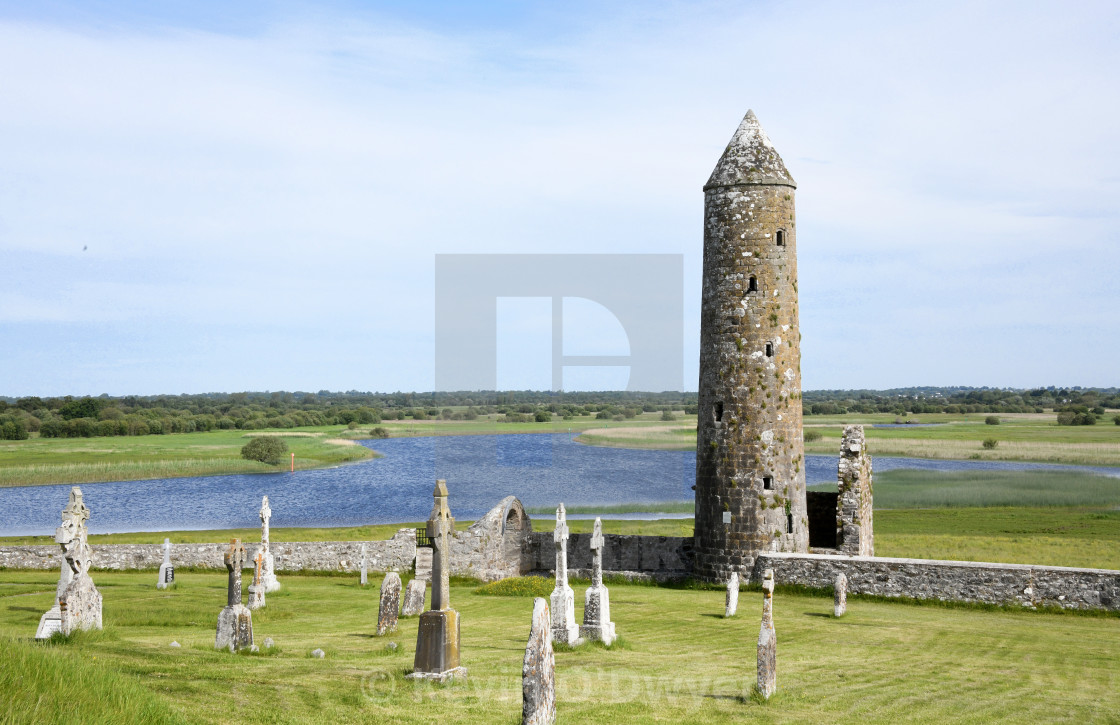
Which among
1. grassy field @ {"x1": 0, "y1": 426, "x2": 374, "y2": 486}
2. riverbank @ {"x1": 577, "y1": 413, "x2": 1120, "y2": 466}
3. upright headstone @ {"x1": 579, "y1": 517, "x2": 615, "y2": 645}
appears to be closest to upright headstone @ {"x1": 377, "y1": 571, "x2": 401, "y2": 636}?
upright headstone @ {"x1": 579, "y1": 517, "x2": 615, "y2": 645}

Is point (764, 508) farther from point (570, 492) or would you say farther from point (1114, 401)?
point (1114, 401)

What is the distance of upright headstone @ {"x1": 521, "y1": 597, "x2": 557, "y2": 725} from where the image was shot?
32.2 ft

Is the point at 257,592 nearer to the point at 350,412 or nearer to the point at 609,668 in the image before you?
the point at 609,668

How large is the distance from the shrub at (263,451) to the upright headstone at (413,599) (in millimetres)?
75149

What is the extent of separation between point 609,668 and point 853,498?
12067 mm

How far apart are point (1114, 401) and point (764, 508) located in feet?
588

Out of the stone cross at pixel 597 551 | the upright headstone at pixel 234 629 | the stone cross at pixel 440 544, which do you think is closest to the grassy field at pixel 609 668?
the upright headstone at pixel 234 629

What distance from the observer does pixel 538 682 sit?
981 cm

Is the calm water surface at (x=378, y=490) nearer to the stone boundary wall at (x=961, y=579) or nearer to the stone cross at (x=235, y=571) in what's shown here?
the stone boundary wall at (x=961, y=579)

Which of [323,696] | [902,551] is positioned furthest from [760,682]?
[902,551]

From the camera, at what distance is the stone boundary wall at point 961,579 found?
1891 centimetres

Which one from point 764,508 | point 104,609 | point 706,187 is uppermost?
point 706,187

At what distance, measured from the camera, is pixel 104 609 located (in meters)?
19.0

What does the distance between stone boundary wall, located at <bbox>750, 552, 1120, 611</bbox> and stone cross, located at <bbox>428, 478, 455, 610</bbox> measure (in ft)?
37.2
